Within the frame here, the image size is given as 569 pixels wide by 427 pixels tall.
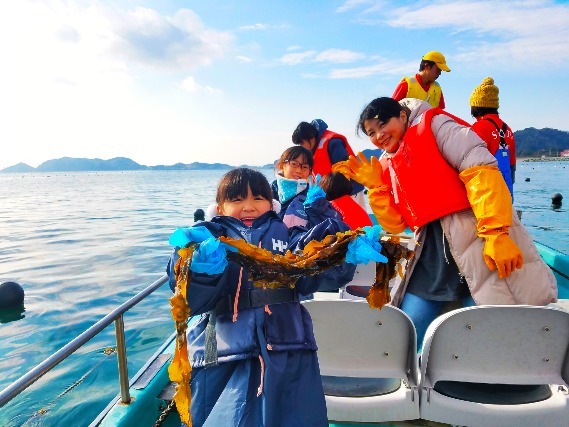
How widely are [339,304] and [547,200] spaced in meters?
32.2

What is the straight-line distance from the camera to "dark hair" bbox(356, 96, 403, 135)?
2814 mm

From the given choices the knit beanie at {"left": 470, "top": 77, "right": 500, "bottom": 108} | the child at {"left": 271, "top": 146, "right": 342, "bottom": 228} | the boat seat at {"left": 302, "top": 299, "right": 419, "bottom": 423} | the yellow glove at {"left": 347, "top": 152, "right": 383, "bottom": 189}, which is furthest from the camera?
the knit beanie at {"left": 470, "top": 77, "right": 500, "bottom": 108}

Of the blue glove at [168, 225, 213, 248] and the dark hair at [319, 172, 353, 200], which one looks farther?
the dark hair at [319, 172, 353, 200]

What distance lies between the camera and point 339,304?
2.25 meters

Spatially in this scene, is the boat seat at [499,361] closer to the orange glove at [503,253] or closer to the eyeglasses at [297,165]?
the orange glove at [503,253]

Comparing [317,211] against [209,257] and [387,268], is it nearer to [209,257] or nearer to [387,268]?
[387,268]

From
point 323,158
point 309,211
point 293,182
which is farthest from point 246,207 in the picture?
point 323,158

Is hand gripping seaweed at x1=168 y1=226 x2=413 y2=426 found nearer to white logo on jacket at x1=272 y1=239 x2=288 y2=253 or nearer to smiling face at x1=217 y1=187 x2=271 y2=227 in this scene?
white logo on jacket at x1=272 y1=239 x2=288 y2=253

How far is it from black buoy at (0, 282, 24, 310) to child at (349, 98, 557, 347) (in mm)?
8868

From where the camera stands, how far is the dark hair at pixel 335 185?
4.21 m

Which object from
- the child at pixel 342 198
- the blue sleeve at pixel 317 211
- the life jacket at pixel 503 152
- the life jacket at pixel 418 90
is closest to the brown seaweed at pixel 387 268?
the blue sleeve at pixel 317 211

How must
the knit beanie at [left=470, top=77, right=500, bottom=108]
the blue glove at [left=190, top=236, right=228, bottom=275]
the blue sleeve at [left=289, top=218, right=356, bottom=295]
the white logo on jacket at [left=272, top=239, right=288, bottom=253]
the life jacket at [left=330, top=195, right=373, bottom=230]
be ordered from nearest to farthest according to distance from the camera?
the blue glove at [left=190, top=236, right=228, bottom=275]
the blue sleeve at [left=289, top=218, right=356, bottom=295]
the white logo on jacket at [left=272, top=239, right=288, bottom=253]
the knit beanie at [left=470, top=77, right=500, bottom=108]
the life jacket at [left=330, top=195, right=373, bottom=230]

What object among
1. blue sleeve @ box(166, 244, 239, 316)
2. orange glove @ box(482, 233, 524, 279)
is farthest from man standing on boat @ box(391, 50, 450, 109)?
blue sleeve @ box(166, 244, 239, 316)

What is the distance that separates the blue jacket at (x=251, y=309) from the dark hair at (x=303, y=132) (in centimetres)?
294
